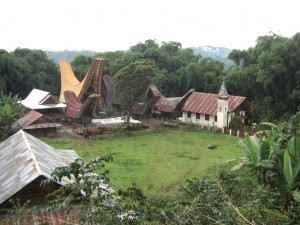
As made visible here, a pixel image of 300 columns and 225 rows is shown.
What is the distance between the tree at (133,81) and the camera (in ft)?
91.3

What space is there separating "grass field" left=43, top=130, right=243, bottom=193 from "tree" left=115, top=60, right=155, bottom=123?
9.95 ft

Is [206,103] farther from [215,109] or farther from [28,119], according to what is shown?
[28,119]

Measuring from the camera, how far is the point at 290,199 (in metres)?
8.87

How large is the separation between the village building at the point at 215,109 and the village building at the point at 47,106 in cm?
968

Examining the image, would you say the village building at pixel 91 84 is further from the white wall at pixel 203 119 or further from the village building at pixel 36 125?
the white wall at pixel 203 119

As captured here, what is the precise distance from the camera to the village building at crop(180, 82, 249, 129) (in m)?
Result: 28.9

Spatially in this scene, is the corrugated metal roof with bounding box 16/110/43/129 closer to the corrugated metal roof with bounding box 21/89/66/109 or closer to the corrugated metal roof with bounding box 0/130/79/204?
the corrugated metal roof with bounding box 21/89/66/109

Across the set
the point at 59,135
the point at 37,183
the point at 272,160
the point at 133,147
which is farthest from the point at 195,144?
the point at 37,183

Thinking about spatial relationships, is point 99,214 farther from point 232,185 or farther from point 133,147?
point 133,147

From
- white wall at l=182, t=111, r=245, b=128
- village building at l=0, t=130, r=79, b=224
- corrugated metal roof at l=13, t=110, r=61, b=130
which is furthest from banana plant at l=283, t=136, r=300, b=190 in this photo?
white wall at l=182, t=111, r=245, b=128

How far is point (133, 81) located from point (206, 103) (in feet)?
20.8

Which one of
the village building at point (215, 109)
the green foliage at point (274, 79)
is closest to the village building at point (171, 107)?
the village building at point (215, 109)

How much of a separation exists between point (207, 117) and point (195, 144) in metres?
6.57

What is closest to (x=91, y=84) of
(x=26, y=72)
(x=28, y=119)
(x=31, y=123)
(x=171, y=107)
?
(x=171, y=107)
